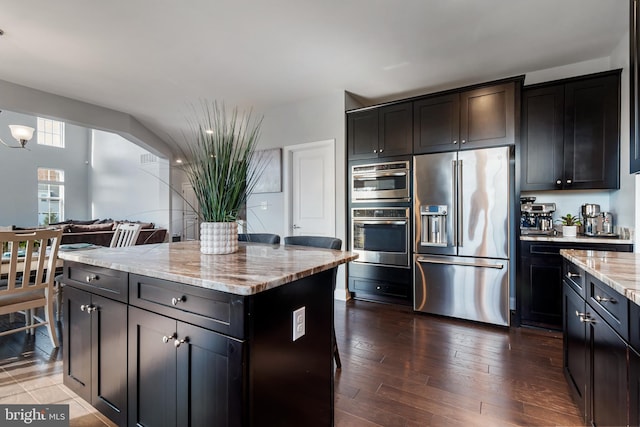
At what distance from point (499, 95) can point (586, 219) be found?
1.56m

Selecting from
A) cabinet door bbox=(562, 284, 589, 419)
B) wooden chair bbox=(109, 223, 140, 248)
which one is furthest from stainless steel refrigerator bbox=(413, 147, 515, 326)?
wooden chair bbox=(109, 223, 140, 248)

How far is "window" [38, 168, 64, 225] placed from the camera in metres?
8.73

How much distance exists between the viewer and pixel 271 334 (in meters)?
1.11

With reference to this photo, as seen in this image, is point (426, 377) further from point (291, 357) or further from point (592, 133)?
point (592, 133)

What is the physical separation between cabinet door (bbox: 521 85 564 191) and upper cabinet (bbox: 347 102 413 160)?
47.0 inches

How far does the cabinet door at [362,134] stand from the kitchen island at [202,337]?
242 cm

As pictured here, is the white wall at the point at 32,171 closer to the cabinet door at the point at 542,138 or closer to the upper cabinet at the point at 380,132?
the upper cabinet at the point at 380,132

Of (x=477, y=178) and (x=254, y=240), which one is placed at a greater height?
(x=477, y=178)

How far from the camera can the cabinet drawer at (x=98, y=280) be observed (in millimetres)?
1411

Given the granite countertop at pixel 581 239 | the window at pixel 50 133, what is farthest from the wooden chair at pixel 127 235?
the window at pixel 50 133

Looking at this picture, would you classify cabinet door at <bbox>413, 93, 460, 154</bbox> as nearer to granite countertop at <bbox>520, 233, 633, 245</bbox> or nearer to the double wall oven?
the double wall oven

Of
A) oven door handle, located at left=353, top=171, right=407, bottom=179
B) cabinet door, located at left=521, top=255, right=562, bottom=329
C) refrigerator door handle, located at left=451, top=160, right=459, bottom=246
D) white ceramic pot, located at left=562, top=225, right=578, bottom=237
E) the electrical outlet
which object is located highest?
oven door handle, located at left=353, top=171, right=407, bottom=179

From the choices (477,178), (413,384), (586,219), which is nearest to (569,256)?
(413,384)

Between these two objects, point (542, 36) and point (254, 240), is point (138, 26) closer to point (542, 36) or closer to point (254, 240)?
point (254, 240)
